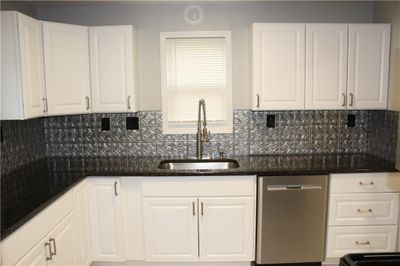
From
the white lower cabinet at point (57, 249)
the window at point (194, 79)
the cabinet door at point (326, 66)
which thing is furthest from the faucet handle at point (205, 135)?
the white lower cabinet at point (57, 249)

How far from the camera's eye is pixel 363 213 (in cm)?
250

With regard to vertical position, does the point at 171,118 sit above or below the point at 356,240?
above

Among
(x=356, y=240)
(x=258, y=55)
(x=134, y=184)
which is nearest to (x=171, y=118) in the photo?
(x=134, y=184)

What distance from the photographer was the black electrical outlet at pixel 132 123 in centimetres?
298

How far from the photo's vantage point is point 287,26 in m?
2.60

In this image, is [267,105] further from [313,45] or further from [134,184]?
[134,184]

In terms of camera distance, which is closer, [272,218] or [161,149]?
[272,218]

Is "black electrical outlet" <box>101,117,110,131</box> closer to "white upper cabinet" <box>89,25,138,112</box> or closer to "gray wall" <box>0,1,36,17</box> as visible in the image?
"white upper cabinet" <box>89,25,138,112</box>

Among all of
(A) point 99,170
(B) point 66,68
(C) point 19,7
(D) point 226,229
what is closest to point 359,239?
(D) point 226,229

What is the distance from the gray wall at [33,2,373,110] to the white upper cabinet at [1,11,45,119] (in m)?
0.78

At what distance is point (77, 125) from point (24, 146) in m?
0.53

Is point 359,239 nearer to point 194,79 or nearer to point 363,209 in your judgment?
point 363,209

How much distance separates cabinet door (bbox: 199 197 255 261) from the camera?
2.46 metres

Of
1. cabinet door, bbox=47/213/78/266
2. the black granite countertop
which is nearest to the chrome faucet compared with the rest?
the black granite countertop
